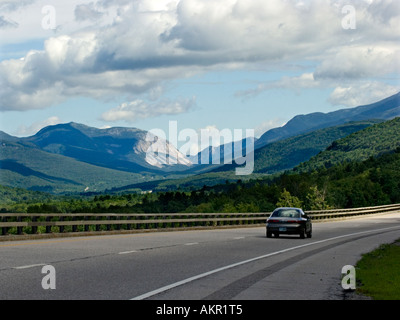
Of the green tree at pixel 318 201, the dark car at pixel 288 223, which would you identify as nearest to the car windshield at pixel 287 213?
the dark car at pixel 288 223

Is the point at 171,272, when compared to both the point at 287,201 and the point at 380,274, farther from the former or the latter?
the point at 287,201

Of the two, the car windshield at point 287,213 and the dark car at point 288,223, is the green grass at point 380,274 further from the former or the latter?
the car windshield at point 287,213

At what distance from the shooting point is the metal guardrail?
2739cm

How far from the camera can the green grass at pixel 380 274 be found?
1255 cm

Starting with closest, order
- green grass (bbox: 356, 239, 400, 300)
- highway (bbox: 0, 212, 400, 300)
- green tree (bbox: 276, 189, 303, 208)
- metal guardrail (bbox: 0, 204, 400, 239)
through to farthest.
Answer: highway (bbox: 0, 212, 400, 300)
green grass (bbox: 356, 239, 400, 300)
metal guardrail (bbox: 0, 204, 400, 239)
green tree (bbox: 276, 189, 303, 208)

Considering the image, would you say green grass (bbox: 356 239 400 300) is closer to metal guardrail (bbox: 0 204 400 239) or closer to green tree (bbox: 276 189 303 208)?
metal guardrail (bbox: 0 204 400 239)

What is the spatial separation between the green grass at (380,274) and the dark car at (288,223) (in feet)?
25.8

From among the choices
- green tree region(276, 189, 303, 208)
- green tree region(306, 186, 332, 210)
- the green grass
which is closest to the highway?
the green grass

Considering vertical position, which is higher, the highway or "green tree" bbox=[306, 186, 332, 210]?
"green tree" bbox=[306, 186, 332, 210]

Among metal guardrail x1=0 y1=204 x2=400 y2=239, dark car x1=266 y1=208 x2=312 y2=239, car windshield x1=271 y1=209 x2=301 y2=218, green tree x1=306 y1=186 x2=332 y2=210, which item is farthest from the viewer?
green tree x1=306 y1=186 x2=332 y2=210

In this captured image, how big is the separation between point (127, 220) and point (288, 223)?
847 cm

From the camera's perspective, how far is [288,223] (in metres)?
31.3

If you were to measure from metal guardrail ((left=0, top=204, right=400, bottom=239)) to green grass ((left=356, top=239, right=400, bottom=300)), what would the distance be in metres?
12.8
